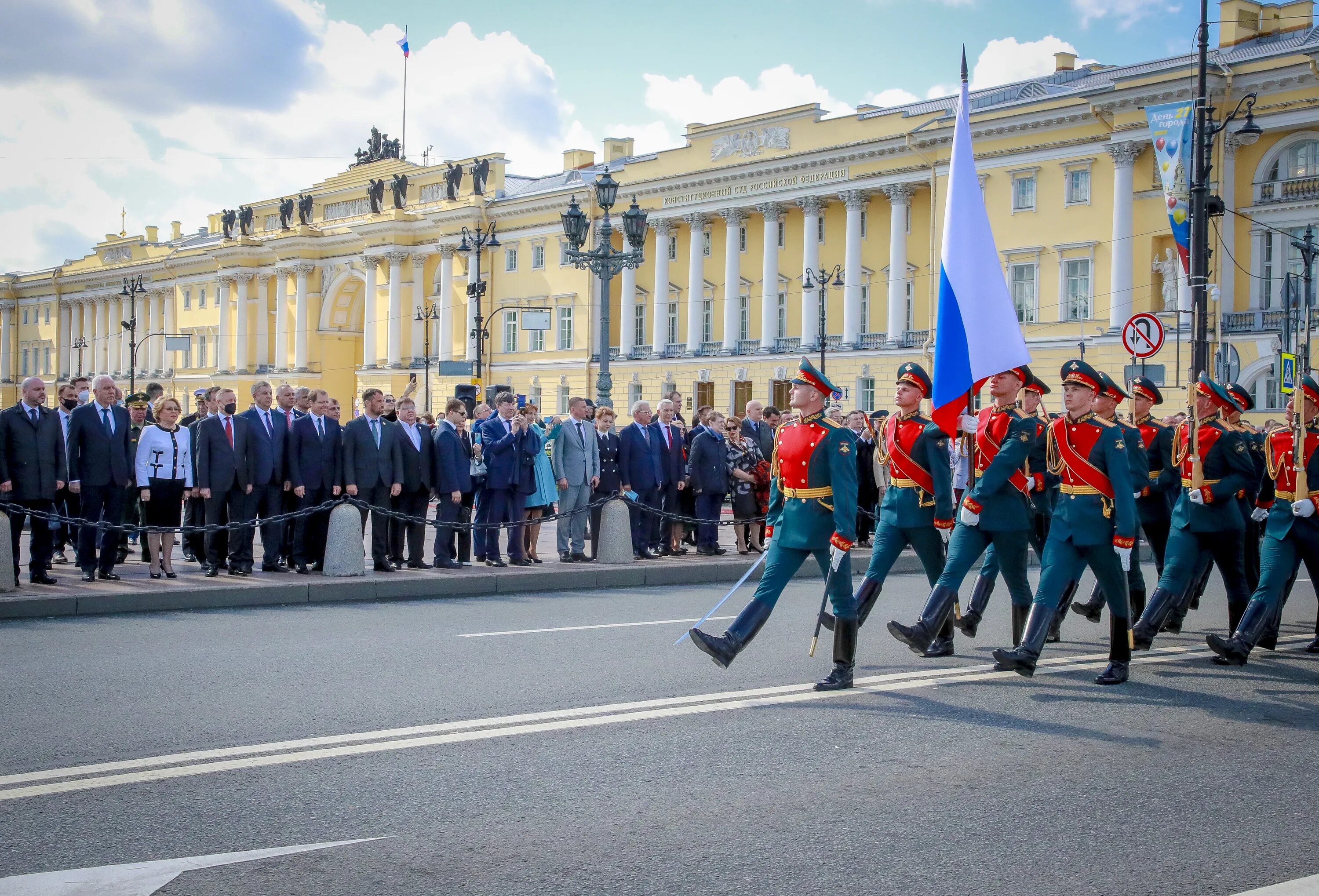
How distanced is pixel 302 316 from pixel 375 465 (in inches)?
2771

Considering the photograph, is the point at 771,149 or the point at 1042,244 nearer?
the point at 1042,244

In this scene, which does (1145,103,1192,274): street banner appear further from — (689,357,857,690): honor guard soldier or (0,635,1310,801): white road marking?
(689,357,857,690): honor guard soldier

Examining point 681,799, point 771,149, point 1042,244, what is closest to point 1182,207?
point 681,799

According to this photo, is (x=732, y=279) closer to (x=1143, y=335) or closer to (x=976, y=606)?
(x=1143, y=335)

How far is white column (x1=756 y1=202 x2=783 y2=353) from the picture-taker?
189ft

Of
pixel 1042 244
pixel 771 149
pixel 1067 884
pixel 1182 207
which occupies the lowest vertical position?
pixel 1067 884

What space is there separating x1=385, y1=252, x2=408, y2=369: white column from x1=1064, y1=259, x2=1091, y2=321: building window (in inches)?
1565

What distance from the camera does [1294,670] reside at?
9.10m

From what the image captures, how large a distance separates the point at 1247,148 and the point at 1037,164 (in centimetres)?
744

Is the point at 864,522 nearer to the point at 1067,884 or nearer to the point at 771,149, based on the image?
the point at 1067,884

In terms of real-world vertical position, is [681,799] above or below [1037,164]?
below

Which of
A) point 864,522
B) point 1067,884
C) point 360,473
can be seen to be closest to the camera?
point 1067,884

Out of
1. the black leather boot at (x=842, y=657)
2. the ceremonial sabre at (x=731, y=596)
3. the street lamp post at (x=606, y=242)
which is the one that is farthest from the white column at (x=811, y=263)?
the black leather boot at (x=842, y=657)

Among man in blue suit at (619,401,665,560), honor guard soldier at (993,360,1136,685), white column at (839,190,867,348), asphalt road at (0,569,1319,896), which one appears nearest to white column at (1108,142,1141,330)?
white column at (839,190,867,348)
